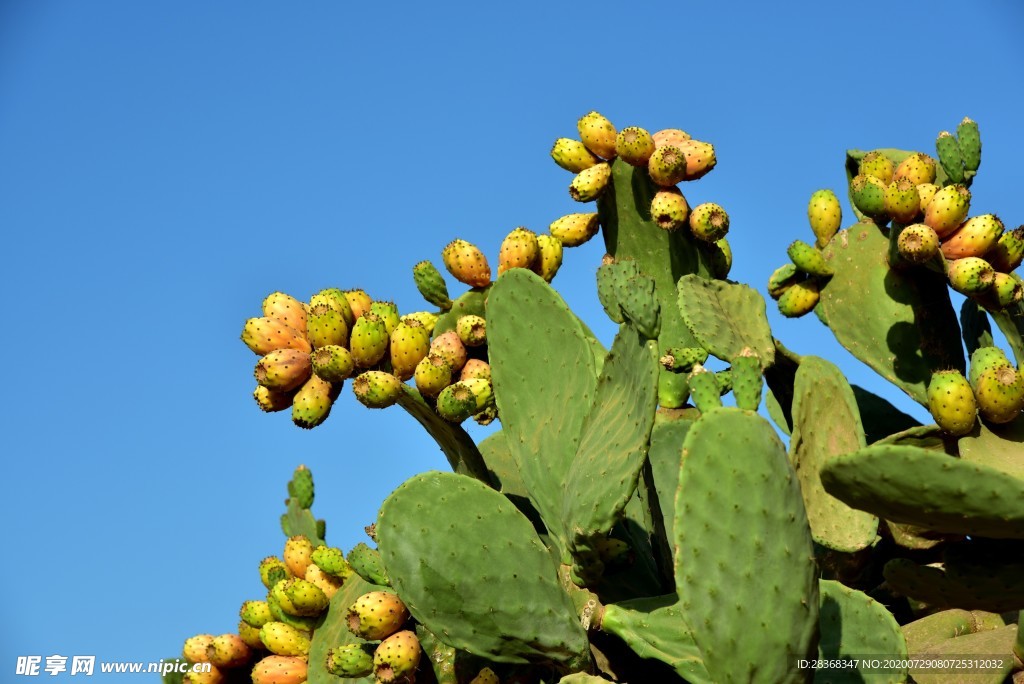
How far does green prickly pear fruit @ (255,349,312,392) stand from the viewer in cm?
352

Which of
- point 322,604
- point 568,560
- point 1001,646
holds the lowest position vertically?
point 1001,646

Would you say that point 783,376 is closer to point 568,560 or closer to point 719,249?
point 719,249

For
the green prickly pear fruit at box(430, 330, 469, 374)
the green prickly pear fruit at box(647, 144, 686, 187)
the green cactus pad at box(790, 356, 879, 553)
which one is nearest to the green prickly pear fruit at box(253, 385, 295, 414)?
the green prickly pear fruit at box(430, 330, 469, 374)

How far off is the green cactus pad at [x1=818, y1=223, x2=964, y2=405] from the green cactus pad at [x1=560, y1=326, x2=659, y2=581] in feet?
4.05

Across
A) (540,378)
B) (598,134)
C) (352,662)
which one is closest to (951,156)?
(598,134)

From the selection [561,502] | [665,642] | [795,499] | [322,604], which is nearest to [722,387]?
Answer: [561,502]

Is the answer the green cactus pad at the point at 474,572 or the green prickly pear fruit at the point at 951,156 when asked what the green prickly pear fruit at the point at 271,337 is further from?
the green prickly pear fruit at the point at 951,156

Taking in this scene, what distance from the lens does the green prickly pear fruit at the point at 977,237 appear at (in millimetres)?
3555

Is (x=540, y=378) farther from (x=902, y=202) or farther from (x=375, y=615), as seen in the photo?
(x=902, y=202)

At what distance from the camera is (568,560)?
340 centimetres

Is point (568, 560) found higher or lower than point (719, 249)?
lower

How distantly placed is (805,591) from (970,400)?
47.9 inches

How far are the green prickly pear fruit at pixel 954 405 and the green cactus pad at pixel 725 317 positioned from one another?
1.75 feet

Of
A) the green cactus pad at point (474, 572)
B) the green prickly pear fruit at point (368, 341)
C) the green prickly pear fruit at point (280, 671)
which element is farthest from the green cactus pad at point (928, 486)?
the green prickly pear fruit at point (280, 671)
